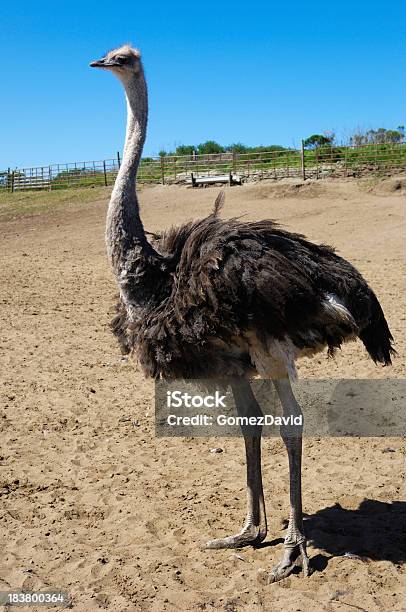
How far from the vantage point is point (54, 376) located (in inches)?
282

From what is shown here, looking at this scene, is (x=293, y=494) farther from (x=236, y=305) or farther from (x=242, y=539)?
(x=236, y=305)

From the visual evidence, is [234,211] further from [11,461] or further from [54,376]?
[11,461]

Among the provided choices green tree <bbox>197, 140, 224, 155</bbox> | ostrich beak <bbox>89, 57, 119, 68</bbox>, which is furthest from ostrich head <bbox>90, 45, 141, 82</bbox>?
green tree <bbox>197, 140, 224, 155</bbox>

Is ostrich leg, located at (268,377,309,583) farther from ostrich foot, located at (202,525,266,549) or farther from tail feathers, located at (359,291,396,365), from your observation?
tail feathers, located at (359,291,396,365)

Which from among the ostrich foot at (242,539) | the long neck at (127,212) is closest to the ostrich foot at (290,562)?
the ostrich foot at (242,539)

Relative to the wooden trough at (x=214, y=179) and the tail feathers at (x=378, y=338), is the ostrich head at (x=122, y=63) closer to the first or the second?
the tail feathers at (x=378, y=338)

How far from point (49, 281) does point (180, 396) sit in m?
6.09

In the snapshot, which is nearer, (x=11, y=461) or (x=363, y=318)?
(x=363, y=318)

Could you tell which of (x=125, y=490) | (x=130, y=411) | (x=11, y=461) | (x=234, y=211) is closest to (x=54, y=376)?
(x=130, y=411)

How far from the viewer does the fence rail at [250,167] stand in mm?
23325

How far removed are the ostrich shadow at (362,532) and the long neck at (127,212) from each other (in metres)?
1.84

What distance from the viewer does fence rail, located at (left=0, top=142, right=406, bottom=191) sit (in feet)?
76.5

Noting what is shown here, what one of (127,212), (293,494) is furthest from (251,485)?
(127,212)

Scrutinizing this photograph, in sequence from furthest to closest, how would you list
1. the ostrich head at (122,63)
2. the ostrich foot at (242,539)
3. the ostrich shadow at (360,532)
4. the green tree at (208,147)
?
the green tree at (208,147) < the ostrich head at (122,63) < the ostrich foot at (242,539) < the ostrich shadow at (360,532)
